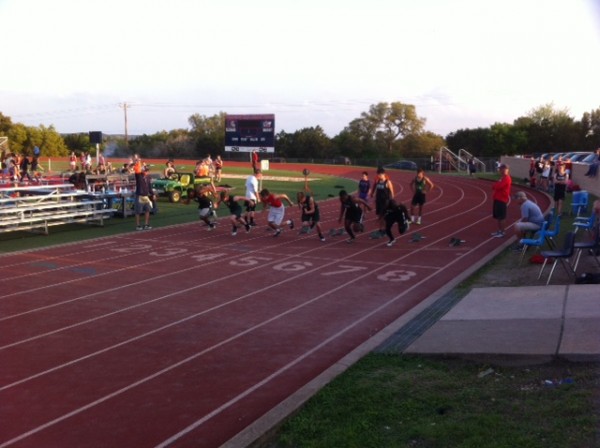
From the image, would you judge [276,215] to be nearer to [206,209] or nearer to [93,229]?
[206,209]

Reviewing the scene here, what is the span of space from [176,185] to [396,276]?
641 inches

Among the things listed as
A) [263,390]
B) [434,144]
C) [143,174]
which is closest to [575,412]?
[263,390]

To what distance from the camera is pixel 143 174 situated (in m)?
19.7

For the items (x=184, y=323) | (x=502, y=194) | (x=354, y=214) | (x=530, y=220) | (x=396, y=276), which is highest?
(x=502, y=194)

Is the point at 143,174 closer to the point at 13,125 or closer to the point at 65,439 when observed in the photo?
the point at 65,439

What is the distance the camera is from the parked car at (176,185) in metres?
27.3

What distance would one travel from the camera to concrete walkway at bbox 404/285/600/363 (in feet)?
22.9

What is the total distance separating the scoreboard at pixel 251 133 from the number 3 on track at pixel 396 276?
23.2 m

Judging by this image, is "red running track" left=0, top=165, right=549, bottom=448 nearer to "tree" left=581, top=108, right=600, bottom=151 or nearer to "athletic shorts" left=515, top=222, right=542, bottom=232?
"athletic shorts" left=515, top=222, right=542, bottom=232

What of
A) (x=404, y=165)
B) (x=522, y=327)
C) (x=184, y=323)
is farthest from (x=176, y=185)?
(x=404, y=165)

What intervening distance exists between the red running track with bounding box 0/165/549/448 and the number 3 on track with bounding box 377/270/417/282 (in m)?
0.09

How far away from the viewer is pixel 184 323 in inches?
381

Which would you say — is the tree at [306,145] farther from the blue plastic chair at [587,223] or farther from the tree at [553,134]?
the blue plastic chair at [587,223]

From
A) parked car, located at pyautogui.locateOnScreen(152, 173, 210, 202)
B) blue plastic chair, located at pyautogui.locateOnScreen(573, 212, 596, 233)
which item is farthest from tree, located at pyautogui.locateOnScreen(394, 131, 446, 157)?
blue plastic chair, located at pyautogui.locateOnScreen(573, 212, 596, 233)
